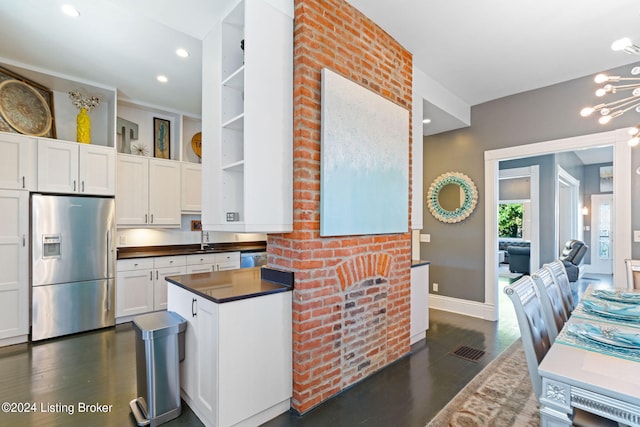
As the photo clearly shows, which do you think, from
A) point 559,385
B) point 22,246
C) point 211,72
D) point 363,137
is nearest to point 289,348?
point 559,385

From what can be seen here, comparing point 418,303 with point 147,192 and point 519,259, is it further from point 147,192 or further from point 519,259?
point 519,259

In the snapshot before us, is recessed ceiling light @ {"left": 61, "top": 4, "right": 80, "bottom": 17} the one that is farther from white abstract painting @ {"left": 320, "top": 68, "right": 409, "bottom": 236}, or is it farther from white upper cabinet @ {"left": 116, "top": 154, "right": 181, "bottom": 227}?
white abstract painting @ {"left": 320, "top": 68, "right": 409, "bottom": 236}

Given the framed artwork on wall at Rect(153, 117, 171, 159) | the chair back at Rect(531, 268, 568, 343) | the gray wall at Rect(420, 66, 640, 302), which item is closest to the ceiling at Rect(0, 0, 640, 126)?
the gray wall at Rect(420, 66, 640, 302)

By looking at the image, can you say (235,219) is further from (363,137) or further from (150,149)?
(150,149)

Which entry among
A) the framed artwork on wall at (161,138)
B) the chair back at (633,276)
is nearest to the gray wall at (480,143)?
the chair back at (633,276)

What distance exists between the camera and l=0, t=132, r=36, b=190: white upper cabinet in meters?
3.12

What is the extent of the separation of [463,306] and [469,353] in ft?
4.71

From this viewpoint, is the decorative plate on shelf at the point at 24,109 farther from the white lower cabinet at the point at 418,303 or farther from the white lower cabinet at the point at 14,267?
the white lower cabinet at the point at 418,303

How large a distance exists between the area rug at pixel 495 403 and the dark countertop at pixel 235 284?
1.34m

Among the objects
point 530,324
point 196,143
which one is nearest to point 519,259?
point 530,324

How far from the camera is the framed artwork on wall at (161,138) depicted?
15.2ft

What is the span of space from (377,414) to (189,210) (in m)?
3.84

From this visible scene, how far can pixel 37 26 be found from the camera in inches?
104

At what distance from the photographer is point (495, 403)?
216cm
